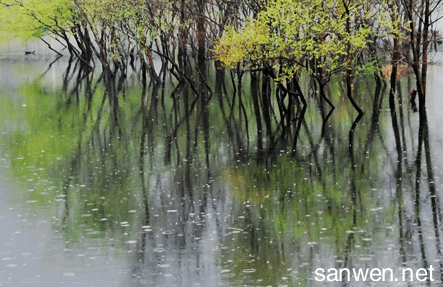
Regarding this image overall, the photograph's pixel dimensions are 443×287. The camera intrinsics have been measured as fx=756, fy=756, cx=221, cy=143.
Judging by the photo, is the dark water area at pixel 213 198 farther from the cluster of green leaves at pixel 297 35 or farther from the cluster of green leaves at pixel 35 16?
the cluster of green leaves at pixel 35 16

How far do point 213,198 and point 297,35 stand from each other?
1268cm

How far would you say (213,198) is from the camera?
55.7ft

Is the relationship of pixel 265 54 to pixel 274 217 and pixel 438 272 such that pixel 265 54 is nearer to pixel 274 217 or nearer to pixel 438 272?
pixel 274 217

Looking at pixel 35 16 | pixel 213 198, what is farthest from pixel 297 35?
pixel 35 16

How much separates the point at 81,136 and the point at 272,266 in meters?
16.5

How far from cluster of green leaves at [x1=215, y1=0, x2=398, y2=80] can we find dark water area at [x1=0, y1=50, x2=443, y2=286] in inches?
106

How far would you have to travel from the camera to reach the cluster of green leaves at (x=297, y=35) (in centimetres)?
2723

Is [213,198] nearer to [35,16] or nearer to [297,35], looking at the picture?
[297,35]

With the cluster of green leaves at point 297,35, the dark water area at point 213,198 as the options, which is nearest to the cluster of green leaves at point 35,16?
the dark water area at point 213,198

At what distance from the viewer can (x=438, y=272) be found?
11.5m

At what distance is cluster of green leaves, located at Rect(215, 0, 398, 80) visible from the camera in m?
27.2

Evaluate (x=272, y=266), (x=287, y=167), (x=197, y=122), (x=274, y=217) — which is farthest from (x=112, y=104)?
(x=272, y=266)

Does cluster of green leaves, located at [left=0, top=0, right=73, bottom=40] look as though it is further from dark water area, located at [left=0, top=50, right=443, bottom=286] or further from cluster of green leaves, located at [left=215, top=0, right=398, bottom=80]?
cluster of green leaves, located at [left=215, top=0, right=398, bottom=80]

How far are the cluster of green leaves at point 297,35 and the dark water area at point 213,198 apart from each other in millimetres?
2696
